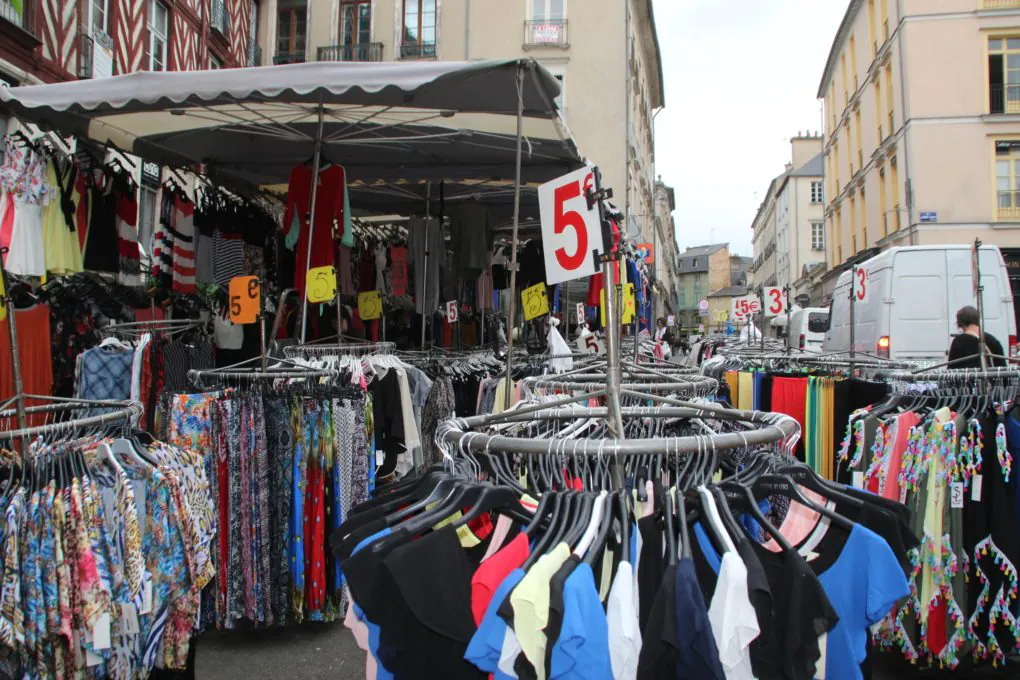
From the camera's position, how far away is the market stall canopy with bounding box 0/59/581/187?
187 inches

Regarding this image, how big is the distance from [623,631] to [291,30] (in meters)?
23.0

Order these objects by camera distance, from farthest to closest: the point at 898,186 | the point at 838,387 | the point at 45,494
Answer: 1. the point at 898,186
2. the point at 838,387
3. the point at 45,494

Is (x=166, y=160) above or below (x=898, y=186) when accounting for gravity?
below

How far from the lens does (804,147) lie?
51.0 m

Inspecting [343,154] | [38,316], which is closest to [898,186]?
[343,154]

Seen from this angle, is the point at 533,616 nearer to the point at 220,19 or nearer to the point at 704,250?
the point at 220,19

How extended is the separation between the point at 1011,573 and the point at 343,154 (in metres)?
6.62

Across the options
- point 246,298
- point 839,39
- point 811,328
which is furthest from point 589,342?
point 839,39

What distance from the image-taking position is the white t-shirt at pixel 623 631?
4.72ft

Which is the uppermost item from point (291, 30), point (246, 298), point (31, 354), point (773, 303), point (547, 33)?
point (291, 30)

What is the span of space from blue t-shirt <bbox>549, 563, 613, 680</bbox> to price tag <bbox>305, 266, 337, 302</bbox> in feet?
13.8

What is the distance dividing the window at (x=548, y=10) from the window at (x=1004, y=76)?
11.8 metres

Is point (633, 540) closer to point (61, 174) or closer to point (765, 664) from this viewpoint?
point (765, 664)

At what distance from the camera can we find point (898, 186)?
21.6 m
